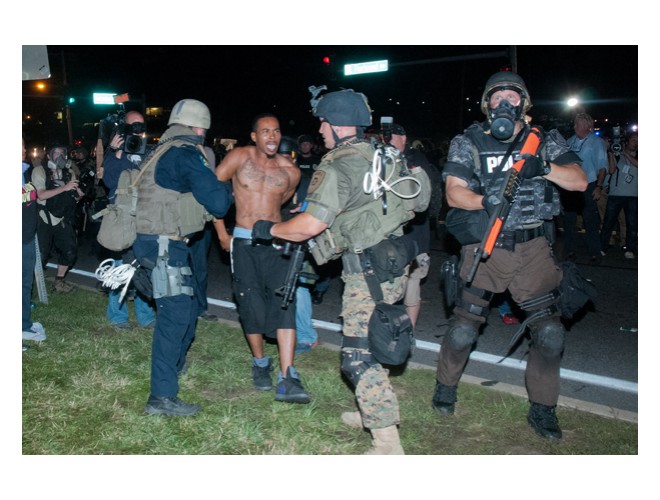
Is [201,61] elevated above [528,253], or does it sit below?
above

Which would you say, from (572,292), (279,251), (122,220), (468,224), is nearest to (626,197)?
(572,292)

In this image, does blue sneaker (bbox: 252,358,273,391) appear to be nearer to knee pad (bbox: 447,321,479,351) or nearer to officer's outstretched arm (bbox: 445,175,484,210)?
knee pad (bbox: 447,321,479,351)

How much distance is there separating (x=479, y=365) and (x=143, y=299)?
3526 mm

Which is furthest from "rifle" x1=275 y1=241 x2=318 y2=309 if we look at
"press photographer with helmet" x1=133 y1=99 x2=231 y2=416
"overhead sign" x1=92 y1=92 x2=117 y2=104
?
"overhead sign" x1=92 y1=92 x2=117 y2=104

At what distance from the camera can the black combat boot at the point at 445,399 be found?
4.36 m

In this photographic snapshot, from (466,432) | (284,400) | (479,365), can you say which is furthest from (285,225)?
(479,365)

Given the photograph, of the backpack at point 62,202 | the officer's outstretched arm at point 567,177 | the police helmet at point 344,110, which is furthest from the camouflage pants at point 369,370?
the backpack at point 62,202

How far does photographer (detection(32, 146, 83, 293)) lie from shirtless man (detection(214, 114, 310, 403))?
396 centimetres

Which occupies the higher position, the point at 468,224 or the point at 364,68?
the point at 364,68

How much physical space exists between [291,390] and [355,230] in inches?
61.2

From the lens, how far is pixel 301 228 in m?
3.58

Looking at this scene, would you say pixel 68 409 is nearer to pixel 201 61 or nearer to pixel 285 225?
pixel 285 225

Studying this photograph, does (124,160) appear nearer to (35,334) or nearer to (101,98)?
(35,334)

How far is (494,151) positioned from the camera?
13.3 feet
